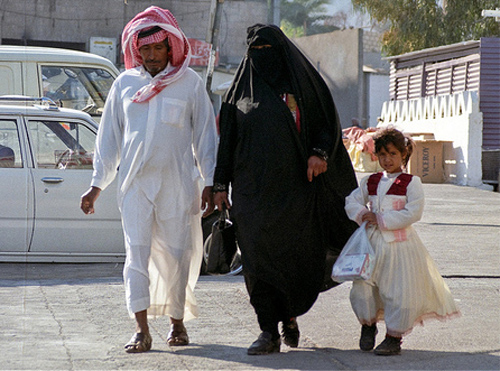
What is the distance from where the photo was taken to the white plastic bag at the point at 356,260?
414 centimetres

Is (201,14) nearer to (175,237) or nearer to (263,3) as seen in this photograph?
(263,3)

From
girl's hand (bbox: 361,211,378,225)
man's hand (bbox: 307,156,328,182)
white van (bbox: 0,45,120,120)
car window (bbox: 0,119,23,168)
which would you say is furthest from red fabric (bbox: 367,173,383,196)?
white van (bbox: 0,45,120,120)

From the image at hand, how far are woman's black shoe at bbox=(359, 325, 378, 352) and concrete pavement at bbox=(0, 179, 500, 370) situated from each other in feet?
0.20

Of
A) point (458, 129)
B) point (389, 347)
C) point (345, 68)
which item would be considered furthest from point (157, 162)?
point (345, 68)

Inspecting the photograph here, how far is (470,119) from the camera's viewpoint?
17.5 m

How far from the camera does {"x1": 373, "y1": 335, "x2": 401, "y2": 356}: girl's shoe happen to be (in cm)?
419

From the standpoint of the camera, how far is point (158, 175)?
4.39 metres

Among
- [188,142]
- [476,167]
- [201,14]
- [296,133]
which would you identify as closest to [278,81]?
[296,133]

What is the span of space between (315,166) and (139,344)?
4.28ft

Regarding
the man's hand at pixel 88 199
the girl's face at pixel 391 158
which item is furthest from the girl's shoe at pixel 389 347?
the man's hand at pixel 88 199

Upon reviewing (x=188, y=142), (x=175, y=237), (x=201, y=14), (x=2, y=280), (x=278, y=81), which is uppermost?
(x=201, y=14)

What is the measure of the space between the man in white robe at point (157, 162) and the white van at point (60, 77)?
4.56 meters

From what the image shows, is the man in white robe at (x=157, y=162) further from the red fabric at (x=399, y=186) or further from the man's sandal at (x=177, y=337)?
the red fabric at (x=399, y=186)

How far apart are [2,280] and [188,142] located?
297 cm
